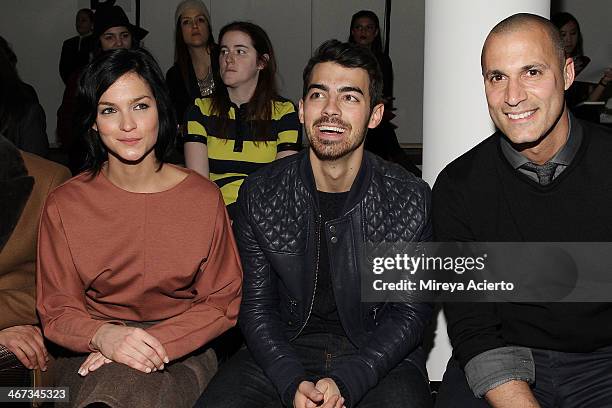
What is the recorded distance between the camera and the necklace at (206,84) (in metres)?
4.53

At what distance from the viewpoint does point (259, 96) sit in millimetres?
3695

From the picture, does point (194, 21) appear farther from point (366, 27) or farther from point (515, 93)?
point (366, 27)

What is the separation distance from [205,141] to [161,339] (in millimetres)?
1503

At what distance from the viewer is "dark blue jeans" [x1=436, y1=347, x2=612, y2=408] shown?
2.17 metres

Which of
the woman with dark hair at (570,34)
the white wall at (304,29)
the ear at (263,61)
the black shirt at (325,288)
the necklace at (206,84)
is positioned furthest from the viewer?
the white wall at (304,29)

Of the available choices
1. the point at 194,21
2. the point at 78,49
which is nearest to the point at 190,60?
the point at 194,21

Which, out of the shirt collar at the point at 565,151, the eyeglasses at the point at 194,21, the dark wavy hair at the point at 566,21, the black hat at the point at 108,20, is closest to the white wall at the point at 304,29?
the dark wavy hair at the point at 566,21

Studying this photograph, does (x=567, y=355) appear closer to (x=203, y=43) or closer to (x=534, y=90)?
(x=534, y=90)

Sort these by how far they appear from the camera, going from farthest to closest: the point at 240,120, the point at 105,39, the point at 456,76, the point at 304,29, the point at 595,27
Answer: the point at 304,29 → the point at 595,27 → the point at 105,39 → the point at 240,120 → the point at 456,76

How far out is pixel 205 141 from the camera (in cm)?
367

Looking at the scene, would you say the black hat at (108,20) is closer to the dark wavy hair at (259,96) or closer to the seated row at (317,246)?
the dark wavy hair at (259,96)

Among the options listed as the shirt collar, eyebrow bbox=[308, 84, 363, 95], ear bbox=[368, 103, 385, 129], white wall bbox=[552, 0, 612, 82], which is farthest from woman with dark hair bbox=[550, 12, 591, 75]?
the shirt collar

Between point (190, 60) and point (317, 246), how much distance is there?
2525 millimetres

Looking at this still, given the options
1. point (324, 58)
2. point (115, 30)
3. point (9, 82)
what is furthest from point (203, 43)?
point (324, 58)
